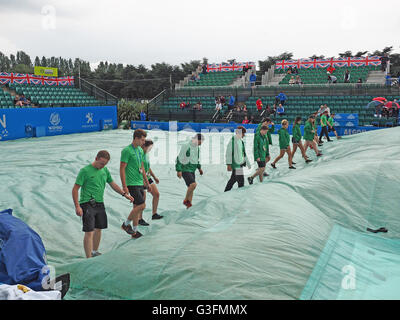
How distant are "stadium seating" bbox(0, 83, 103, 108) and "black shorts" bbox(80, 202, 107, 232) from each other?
65.7ft

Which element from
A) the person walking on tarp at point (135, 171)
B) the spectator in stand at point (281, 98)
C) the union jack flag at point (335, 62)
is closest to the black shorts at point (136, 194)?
the person walking on tarp at point (135, 171)

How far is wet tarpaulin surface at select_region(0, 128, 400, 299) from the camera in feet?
10.8

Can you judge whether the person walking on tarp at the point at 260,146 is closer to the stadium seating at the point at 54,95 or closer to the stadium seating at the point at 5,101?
the stadium seating at the point at 54,95

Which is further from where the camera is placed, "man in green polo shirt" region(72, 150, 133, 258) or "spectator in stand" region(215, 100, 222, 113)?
"spectator in stand" region(215, 100, 222, 113)

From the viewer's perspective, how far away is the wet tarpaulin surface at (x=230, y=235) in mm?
3305

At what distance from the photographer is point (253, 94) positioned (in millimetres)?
27594

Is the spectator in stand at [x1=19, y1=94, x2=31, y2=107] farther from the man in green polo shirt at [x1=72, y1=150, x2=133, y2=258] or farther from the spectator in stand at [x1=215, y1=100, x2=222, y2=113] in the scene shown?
the man in green polo shirt at [x1=72, y1=150, x2=133, y2=258]

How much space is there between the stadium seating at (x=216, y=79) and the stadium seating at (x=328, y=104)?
789cm

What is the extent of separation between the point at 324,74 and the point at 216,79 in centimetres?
966

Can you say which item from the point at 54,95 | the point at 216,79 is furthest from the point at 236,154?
the point at 216,79

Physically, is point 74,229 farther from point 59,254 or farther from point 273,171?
point 273,171

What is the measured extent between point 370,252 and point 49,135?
20.4 m

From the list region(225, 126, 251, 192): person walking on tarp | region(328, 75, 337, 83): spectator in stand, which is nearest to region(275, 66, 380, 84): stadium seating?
region(328, 75, 337, 83): spectator in stand
